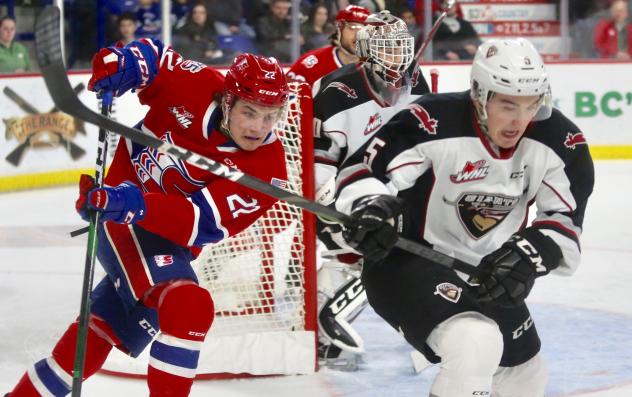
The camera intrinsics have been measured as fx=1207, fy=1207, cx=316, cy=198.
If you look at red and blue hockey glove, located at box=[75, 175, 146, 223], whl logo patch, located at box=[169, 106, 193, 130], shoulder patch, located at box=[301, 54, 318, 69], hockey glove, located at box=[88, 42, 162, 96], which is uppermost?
hockey glove, located at box=[88, 42, 162, 96]

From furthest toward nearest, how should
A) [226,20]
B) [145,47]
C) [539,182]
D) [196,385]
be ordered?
[226,20] < [196,385] < [145,47] < [539,182]

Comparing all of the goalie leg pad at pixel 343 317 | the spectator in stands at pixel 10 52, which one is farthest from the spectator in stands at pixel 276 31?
the goalie leg pad at pixel 343 317

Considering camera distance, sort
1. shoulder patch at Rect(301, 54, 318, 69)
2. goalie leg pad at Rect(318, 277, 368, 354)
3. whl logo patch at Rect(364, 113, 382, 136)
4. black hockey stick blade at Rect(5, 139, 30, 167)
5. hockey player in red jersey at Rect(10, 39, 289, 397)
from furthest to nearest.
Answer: black hockey stick blade at Rect(5, 139, 30, 167), shoulder patch at Rect(301, 54, 318, 69), whl logo patch at Rect(364, 113, 382, 136), goalie leg pad at Rect(318, 277, 368, 354), hockey player in red jersey at Rect(10, 39, 289, 397)

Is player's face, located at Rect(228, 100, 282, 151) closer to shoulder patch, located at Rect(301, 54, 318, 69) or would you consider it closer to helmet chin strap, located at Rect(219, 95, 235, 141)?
helmet chin strap, located at Rect(219, 95, 235, 141)

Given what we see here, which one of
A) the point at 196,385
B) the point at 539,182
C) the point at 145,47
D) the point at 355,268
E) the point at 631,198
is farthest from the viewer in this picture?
the point at 631,198

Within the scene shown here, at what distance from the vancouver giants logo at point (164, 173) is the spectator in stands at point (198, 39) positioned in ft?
17.5

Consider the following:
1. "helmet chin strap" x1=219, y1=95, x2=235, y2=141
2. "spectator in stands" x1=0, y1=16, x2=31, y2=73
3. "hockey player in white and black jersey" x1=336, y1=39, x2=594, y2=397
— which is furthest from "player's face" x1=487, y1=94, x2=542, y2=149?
"spectator in stands" x1=0, y1=16, x2=31, y2=73

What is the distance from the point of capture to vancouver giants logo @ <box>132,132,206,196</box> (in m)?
2.86

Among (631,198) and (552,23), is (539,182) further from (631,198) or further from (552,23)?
(552,23)

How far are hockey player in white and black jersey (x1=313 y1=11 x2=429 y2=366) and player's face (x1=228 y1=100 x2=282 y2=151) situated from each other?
3.69 feet

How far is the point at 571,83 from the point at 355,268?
480 cm

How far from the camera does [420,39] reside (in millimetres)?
8586

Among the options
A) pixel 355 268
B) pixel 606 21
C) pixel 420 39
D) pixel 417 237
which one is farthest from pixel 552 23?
pixel 417 237

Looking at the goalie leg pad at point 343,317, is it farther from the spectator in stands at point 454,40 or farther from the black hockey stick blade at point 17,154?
the spectator in stands at point 454,40
